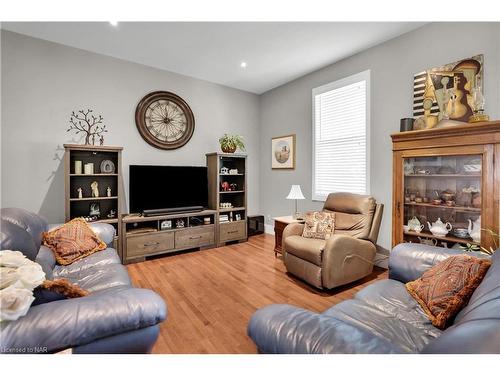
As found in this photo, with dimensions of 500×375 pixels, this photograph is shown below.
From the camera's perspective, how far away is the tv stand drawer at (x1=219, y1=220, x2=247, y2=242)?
4.15 metres

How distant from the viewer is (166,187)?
3.73 metres

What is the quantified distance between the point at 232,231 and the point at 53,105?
3.12 m

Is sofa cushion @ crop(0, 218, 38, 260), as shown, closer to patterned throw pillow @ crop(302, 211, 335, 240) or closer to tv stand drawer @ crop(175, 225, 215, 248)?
tv stand drawer @ crop(175, 225, 215, 248)

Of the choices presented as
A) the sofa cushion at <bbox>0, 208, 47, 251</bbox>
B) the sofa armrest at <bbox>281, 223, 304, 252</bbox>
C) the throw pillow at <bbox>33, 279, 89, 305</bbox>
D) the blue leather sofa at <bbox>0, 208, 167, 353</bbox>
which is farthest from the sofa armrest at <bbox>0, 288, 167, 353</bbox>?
the sofa armrest at <bbox>281, 223, 304, 252</bbox>

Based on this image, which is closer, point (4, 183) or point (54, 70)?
point (4, 183)

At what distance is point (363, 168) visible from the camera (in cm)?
338

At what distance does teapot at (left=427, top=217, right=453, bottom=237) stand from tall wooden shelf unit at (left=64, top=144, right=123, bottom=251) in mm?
3666

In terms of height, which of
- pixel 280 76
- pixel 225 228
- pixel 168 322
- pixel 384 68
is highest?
pixel 280 76

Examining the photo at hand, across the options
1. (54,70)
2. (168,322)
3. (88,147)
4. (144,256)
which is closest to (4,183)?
(88,147)

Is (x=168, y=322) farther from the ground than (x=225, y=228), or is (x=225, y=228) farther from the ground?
(x=225, y=228)

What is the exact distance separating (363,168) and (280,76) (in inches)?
83.4

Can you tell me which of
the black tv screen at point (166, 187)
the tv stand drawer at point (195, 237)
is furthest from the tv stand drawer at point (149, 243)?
the black tv screen at point (166, 187)
